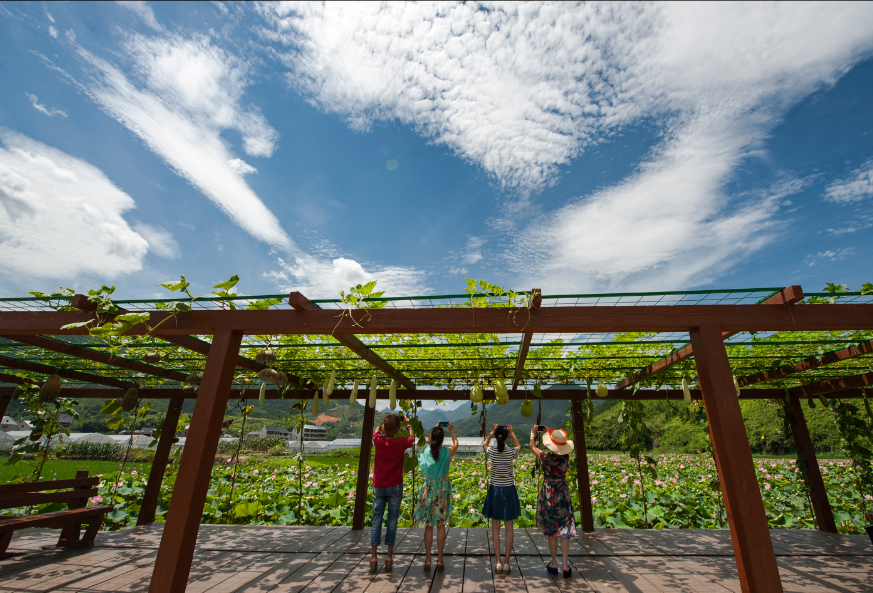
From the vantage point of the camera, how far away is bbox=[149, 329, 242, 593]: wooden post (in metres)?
2.21

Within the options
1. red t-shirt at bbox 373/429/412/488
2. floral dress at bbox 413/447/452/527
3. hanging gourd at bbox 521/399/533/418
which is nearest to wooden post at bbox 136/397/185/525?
red t-shirt at bbox 373/429/412/488

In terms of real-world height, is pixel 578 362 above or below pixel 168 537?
above

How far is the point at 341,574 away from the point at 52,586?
7.83 feet

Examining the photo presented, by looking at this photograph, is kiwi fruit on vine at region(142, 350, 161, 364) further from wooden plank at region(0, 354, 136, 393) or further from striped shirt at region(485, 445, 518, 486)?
striped shirt at region(485, 445, 518, 486)

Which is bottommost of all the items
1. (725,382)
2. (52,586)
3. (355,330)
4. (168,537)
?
(52,586)

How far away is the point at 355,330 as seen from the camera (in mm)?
2727

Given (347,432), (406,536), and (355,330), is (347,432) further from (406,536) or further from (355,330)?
(355,330)

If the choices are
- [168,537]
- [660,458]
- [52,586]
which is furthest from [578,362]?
[660,458]

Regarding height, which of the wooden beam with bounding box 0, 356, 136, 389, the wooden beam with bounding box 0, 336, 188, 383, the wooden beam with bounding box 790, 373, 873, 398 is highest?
the wooden beam with bounding box 790, 373, 873, 398

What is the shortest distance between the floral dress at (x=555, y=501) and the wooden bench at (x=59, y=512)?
16.6 ft

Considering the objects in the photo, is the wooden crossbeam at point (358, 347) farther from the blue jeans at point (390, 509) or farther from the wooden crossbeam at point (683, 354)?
the wooden crossbeam at point (683, 354)

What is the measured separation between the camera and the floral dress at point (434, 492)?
373 cm

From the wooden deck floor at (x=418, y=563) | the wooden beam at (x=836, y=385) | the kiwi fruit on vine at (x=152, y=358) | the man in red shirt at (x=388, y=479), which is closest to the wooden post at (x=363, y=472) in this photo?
the wooden deck floor at (x=418, y=563)

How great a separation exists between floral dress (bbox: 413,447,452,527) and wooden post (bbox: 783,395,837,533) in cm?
557
